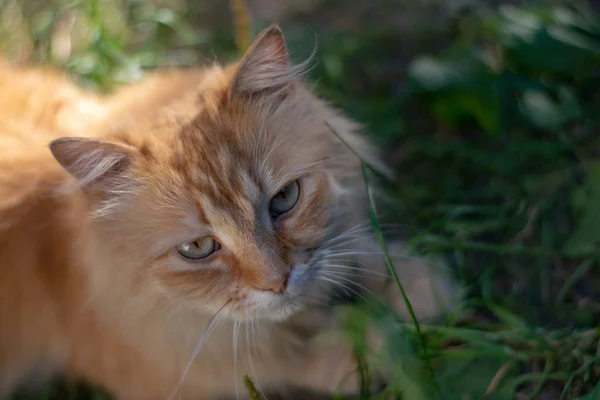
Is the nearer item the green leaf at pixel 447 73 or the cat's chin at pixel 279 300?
the cat's chin at pixel 279 300

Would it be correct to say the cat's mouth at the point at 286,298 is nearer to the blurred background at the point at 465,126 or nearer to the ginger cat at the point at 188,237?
the ginger cat at the point at 188,237

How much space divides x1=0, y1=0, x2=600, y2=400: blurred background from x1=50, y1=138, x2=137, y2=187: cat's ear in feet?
1.84

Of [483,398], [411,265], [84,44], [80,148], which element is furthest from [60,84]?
[483,398]

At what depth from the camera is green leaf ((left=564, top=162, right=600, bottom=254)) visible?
5.78 feet

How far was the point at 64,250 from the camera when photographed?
1.55 m

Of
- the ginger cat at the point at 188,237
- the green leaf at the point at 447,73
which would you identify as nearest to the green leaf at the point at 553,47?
the green leaf at the point at 447,73

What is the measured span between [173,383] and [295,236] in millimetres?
621

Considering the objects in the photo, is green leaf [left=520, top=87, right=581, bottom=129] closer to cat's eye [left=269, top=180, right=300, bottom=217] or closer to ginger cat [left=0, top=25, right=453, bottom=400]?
ginger cat [left=0, top=25, right=453, bottom=400]

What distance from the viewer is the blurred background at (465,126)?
60.7 inches

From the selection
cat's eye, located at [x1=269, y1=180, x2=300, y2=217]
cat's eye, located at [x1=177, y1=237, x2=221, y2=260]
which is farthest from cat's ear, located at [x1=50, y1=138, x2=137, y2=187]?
cat's eye, located at [x1=269, y1=180, x2=300, y2=217]

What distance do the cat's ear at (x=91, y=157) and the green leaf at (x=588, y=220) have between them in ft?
4.59

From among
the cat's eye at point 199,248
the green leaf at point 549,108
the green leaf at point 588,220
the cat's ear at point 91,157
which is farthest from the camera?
the green leaf at point 549,108

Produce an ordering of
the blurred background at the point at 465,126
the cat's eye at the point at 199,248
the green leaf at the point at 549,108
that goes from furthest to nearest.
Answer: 1. the green leaf at the point at 549,108
2. the blurred background at the point at 465,126
3. the cat's eye at the point at 199,248

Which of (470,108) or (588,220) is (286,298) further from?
(470,108)
